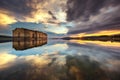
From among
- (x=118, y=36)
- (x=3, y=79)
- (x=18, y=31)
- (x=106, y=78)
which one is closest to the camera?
(x=3, y=79)

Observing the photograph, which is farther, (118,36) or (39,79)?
(118,36)

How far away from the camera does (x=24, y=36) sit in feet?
310

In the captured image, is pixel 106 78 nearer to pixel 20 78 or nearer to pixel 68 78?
pixel 68 78

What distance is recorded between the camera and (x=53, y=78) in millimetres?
8438

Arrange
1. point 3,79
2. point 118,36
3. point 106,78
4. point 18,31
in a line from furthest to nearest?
point 118,36 → point 18,31 → point 106,78 → point 3,79

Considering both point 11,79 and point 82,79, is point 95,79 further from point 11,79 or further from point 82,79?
point 11,79

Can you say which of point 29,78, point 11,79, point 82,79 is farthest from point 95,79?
point 11,79

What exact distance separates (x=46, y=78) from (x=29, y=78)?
86 centimetres

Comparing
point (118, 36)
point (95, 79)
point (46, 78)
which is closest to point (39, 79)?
point (46, 78)

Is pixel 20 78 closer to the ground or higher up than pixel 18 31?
closer to the ground

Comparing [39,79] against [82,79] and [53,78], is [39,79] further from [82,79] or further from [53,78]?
[82,79]

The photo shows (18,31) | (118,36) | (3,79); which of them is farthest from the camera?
(118,36)

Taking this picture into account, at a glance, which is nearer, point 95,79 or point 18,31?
point 95,79

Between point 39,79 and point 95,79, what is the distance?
283cm
